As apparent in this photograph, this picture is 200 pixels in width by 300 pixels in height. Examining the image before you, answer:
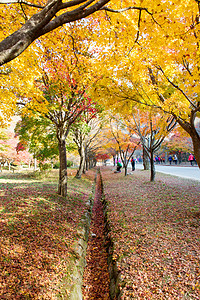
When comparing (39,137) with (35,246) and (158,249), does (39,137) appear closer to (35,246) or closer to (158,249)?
(35,246)

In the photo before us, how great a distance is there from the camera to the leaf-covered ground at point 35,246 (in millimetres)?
2217

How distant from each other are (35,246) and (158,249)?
2.18 metres

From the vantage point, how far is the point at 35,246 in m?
3.02

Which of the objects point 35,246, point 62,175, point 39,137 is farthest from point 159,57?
point 39,137

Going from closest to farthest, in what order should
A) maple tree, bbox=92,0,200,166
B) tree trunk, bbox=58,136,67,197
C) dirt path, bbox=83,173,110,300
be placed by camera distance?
dirt path, bbox=83,173,110,300 → maple tree, bbox=92,0,200,166 → tree trunk, bbox=58,136,67,197

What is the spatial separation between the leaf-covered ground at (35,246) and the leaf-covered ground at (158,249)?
94 centimetres

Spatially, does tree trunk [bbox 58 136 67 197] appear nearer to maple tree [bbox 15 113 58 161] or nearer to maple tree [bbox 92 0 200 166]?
maple tree [bbox 92 0 200 166]

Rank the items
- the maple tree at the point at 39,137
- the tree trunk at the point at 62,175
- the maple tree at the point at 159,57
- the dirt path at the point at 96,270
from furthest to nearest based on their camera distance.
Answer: the maple tree at the point at 39,137 → the tree trunk at the point at 62,175 → the maple tree at the point at 159,57 → the dirt path at the point at 96,270

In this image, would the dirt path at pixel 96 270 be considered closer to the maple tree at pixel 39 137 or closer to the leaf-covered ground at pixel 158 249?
the leaf-covered ground at pixel 158 249

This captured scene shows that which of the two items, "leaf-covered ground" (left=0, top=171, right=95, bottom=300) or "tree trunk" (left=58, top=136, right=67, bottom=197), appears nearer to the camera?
"leaf-covered ground" (left=0, top=171, right=95, bottom=300)

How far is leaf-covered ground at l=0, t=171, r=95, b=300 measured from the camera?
2.22 metres

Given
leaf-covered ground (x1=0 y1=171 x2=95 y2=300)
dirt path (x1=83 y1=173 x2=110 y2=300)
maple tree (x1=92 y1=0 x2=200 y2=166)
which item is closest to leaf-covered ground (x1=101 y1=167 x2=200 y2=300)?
dirt path (x1=83 y1=173 x2=110 y2=300)

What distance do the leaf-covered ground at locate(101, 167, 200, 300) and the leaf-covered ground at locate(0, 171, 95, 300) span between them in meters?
0.94

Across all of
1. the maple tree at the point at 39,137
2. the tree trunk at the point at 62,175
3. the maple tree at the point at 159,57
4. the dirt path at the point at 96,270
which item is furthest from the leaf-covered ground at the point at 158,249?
the maple tree at the point at 39,137
